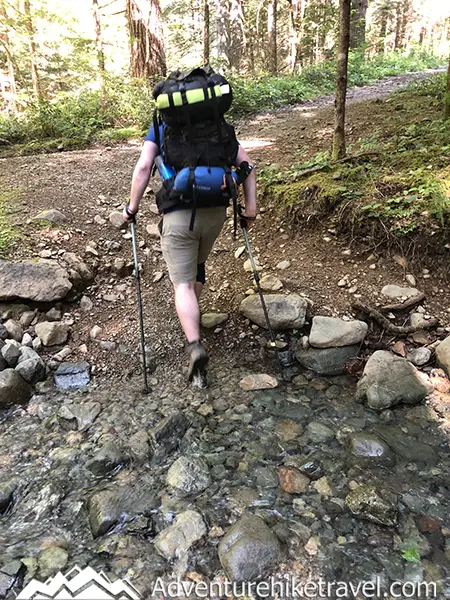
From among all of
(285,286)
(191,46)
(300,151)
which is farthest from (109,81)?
(191,46)

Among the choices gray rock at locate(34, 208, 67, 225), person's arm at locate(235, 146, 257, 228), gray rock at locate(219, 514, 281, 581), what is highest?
person's arm at locate(235, 146, 257, 228)

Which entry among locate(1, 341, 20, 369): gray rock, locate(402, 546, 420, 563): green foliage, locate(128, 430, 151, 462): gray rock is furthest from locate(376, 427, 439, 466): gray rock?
locate(1, 341, 20, 369): gray rock

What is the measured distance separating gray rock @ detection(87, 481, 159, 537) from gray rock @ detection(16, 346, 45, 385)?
1764 mm

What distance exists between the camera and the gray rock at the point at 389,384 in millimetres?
3740

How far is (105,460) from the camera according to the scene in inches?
128

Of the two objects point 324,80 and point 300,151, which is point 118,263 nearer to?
point 300,151

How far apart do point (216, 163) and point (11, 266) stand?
3041 millimetres

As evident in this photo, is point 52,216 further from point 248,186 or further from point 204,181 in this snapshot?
point 204,181

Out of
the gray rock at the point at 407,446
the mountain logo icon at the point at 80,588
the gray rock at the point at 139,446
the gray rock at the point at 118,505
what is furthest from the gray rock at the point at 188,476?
the gray rock at the point at 407,446

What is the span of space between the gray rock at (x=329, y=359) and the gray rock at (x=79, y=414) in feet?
7.15

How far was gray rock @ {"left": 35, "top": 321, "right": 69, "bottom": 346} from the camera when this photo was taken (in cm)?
459

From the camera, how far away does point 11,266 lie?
495 centimetres

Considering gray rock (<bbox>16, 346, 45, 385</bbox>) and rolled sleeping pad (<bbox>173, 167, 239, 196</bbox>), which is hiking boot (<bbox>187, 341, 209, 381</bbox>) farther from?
gray rock (<bbox>16, 346, 45, 385</bbox>)

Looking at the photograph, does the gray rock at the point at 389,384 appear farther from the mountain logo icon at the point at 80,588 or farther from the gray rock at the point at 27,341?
the gray rock at the point at 27,341
